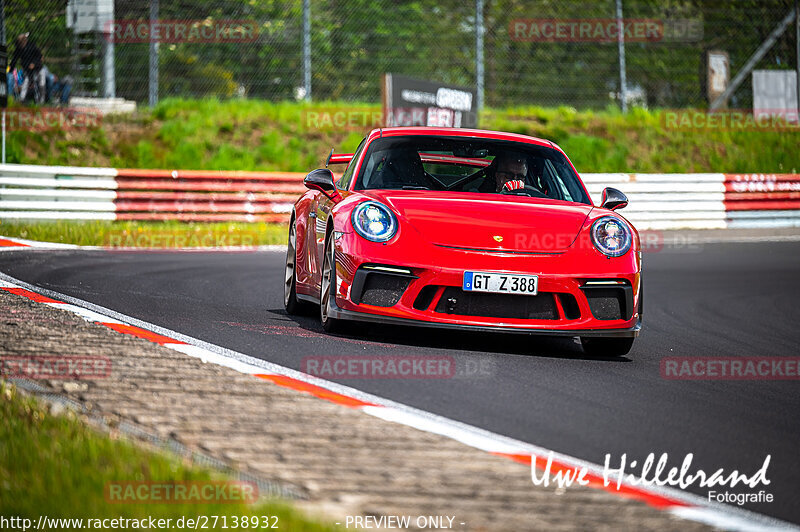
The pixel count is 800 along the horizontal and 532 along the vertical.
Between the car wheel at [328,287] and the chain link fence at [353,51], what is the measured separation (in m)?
12.4

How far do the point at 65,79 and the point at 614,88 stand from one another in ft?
33.5

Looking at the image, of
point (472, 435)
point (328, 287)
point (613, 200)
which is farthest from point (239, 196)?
point (472, 435)

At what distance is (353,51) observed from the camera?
2098cm

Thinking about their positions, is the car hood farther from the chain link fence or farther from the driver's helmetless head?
the chain link fence

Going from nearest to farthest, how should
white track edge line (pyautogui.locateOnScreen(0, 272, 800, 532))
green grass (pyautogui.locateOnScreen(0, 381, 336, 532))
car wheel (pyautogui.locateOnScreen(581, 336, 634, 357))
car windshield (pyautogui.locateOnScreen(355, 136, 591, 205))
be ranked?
green grass (pyautogui.locateOnScreen(0, 381, 336, 532)) → white track edge line (pyautogui.locateOnScreen(0, 272, 800, 532)) → car wheel (pyautogui.locateOnScreen(581, 336, 634, 357)) → car windshield (pyautogui.locateOnScreen(355, 136, 591, 205))

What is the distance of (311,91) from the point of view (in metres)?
20.4

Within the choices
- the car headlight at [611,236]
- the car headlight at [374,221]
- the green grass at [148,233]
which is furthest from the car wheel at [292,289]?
the green grass at [148,233]

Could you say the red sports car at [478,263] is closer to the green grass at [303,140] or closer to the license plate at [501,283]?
the license plate at [501,283]

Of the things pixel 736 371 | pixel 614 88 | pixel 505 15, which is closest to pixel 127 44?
pixel 614 88

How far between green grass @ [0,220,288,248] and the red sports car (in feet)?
28.9

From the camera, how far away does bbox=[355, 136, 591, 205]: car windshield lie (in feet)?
25.4

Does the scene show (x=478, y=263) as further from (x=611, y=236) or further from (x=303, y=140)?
(x=303, y=140)

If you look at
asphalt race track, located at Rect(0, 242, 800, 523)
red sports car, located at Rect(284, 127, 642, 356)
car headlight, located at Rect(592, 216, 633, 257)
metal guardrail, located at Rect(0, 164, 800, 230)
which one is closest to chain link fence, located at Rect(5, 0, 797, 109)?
metal guardrail, located at Rect(0, 164, 800, 230)

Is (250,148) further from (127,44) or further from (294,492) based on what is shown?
(294,492)
